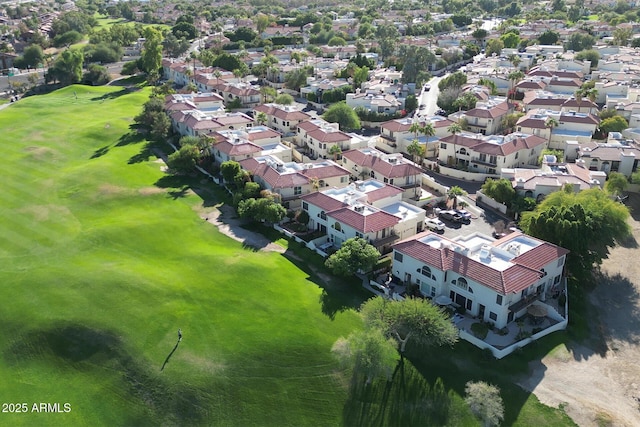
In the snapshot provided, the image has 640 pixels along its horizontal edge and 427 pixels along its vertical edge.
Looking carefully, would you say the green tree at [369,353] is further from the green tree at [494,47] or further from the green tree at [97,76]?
the green tree at [494,47]

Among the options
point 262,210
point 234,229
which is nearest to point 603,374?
point 262,210

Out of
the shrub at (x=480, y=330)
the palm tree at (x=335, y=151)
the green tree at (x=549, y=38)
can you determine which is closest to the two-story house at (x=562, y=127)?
the palm tree at (x=335, y=151)

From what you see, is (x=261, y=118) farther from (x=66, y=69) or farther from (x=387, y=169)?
(x=66, y=69)

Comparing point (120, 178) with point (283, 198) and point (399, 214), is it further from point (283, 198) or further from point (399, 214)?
point (399, 214)

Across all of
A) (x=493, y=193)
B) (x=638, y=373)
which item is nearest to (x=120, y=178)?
(x=493, y=193)

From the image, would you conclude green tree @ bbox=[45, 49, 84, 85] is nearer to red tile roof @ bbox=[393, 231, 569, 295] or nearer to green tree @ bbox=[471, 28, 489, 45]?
red tile roof @ bbox=[393, 231, 569, 295]

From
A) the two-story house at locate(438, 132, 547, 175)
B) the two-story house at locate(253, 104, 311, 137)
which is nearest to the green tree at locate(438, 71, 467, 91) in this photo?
the two-story house at locate(438, 132, 547, 175)
